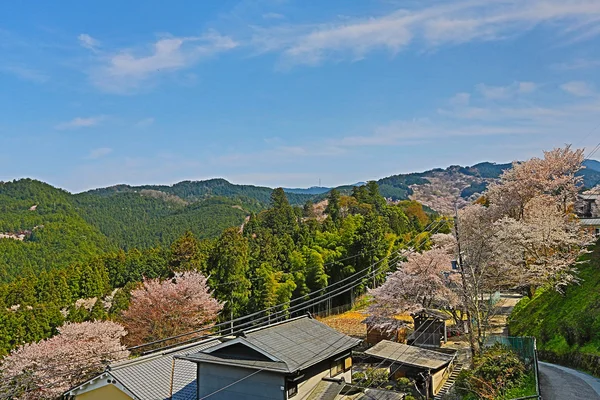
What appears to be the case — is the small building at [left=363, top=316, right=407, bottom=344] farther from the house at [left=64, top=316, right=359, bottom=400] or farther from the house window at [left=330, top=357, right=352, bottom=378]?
the house at [left=64, top=316, right=359, bottom=400]

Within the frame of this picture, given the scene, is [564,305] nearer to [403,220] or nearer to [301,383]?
[301,383]

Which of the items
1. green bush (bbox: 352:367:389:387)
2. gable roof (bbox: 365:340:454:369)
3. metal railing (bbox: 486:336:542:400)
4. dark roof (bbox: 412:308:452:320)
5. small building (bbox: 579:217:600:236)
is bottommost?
green bush (bbox: 352:367:389:387)

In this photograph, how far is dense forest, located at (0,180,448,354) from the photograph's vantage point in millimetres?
35906

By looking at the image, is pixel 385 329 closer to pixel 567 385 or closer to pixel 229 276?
pixel 229 276

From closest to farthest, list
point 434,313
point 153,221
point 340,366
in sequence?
point 340,366
point 434,313
point 153,221

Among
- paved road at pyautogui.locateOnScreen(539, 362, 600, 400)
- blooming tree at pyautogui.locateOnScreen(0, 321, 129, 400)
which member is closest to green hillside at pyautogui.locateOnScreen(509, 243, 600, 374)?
paved road at pyautogui.locateOnScreen(539, 362, 600, 400)

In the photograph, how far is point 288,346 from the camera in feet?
42.5

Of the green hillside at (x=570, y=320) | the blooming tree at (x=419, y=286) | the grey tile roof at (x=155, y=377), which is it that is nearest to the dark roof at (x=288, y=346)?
the grey tile roof at (x=155, y=377)

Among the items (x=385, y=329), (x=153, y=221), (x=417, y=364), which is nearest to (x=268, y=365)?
(x=417, y=364)

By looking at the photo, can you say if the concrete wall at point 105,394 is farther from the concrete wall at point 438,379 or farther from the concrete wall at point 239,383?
the concrete wall at point 438,379

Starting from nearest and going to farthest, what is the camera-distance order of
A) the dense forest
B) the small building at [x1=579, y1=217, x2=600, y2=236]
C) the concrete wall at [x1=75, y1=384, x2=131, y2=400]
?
the concrete wall at [x1=75, y1=384, x2=131, y2=400] < the small building at [x1=579, y1=217, x2=600, y2=236] < the dense forest

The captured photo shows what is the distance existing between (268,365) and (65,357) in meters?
13.0

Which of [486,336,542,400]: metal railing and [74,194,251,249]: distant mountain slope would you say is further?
[74,194,251,249]: distant mountain slope

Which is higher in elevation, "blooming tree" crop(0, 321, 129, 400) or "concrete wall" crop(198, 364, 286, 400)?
"concrete wall" crop(198, 364, 286, 400)
